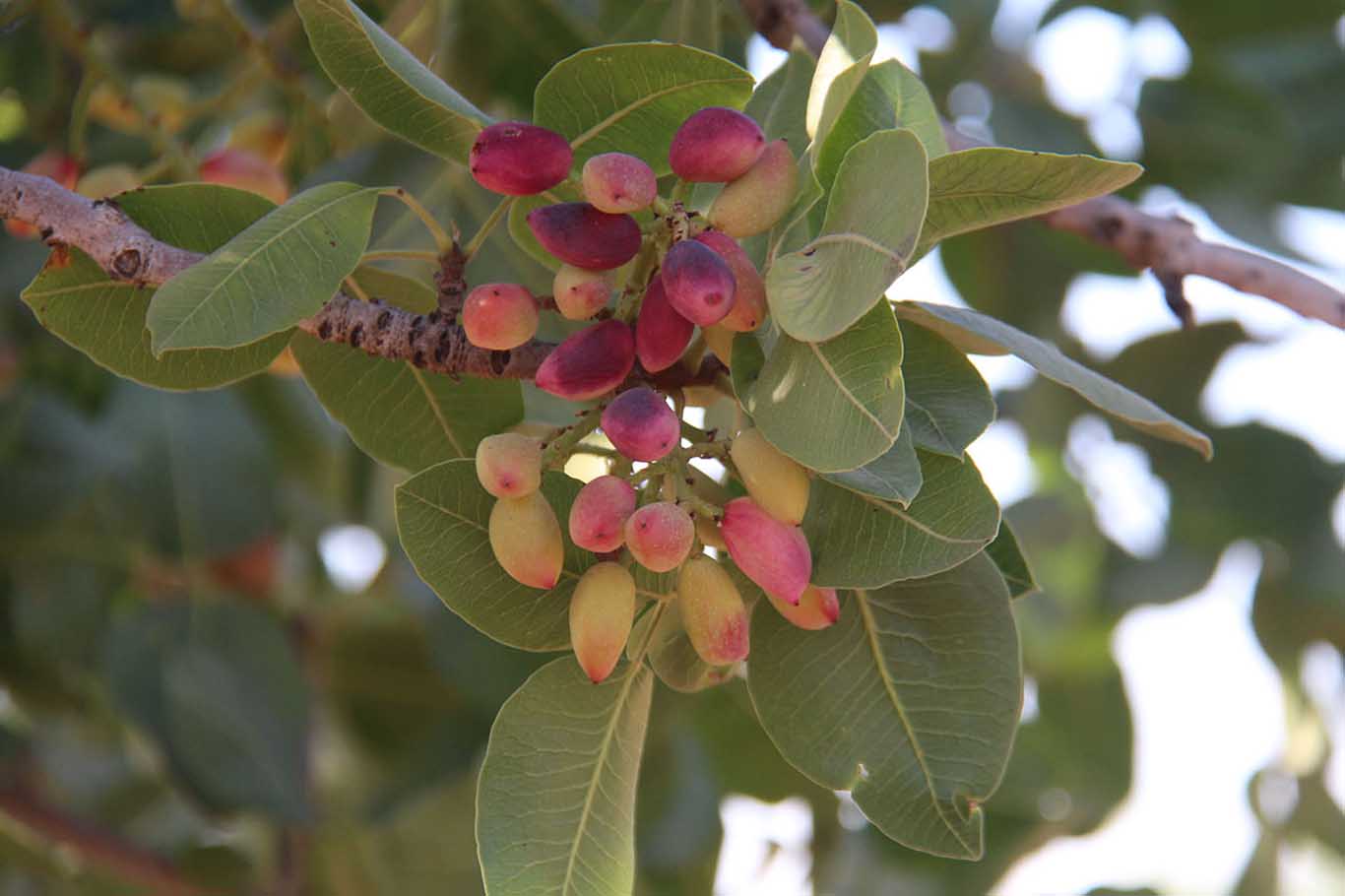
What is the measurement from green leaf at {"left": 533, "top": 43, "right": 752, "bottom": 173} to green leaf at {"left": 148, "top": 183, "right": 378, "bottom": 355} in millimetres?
Result: 146

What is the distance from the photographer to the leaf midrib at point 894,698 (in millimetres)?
830

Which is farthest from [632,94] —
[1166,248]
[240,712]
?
[240,712]

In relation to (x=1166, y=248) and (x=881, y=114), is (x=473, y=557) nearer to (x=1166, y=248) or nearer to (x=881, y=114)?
(x=881, y=114)

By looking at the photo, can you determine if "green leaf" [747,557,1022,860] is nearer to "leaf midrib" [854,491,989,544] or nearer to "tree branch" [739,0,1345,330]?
"leaf midrib" [854,491,989,544]

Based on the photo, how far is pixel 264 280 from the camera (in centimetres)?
74

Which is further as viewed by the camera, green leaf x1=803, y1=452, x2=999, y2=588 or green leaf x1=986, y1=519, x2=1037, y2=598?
green leaf x1=986, y1=519, x2=1037, y2=598

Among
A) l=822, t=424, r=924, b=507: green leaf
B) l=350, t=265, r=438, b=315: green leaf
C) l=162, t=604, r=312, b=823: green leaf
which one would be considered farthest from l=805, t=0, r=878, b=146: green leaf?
l=162, t=604, r=312, b=823: green leaf

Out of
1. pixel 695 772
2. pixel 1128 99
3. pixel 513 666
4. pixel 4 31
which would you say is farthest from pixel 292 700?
pixel 1128 99

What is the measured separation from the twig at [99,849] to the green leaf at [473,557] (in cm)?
129

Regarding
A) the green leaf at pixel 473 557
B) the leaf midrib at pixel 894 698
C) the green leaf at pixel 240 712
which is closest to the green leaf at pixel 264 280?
the green leaf at pixel 473 557

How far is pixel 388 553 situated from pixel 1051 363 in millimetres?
1403

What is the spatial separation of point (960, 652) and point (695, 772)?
3.38ft

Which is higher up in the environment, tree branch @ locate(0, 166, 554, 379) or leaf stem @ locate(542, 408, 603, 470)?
tree branch @ locate(0, 166, 554, 379)

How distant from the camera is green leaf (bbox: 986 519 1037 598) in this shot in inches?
35.9
